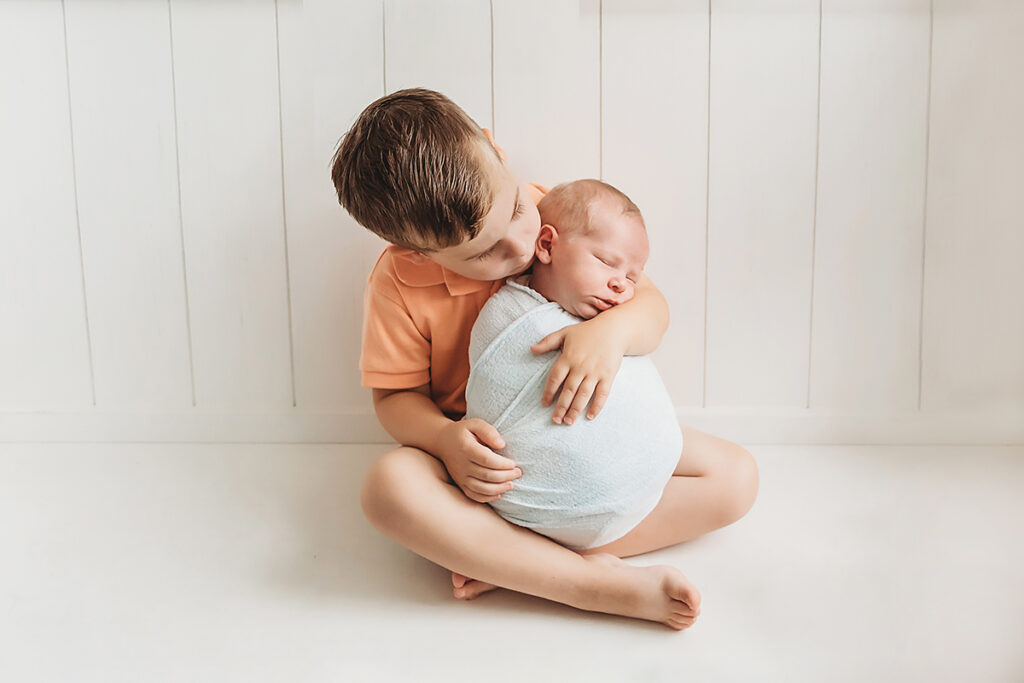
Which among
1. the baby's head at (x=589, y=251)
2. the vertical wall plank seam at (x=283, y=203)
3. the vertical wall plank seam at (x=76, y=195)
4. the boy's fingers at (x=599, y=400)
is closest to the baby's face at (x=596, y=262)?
the baby's head at (x=589, y=251)

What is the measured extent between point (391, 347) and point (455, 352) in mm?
85

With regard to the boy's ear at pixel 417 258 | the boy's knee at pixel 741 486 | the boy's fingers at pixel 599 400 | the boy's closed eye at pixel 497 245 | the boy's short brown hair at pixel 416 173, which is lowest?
the boy's knee at pixel 741 486

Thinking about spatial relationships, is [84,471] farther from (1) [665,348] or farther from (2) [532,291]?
(1) [665,348]

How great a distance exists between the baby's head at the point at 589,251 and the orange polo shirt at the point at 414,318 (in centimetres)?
11

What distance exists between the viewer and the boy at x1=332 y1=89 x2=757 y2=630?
0.80 metres

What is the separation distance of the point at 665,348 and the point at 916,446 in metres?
0.42

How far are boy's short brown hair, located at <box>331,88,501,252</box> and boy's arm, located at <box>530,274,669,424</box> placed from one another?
0.16 meters

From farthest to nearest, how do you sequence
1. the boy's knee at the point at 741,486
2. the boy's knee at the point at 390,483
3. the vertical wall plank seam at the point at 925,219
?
1. the vertical wall plank seam at the point at 925,219
2. the boy's knee at the point at 741,486
3. the boy's knee at the point at 390,483

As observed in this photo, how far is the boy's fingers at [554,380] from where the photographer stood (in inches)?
34.1

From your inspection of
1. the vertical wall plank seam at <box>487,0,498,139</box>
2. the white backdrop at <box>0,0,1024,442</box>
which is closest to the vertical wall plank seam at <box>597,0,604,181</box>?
the white backdrop at <box>0,0,1024,442</box>

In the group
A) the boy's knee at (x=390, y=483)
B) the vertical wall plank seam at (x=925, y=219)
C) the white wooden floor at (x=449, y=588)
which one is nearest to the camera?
the white wooden floor at (x=449, y=588)

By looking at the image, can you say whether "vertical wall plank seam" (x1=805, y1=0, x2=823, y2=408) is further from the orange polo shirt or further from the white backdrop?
the orange polo shirt

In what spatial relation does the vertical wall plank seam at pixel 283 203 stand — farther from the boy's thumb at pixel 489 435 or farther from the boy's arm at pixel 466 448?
the boy's thumb at pixel 489 435

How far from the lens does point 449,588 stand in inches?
35.8
